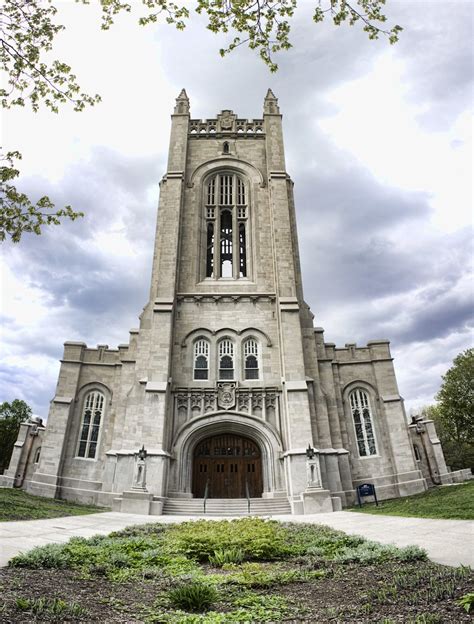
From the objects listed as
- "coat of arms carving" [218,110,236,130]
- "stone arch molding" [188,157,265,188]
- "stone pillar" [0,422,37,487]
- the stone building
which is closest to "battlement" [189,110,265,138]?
"coat of arms carving" [218,110,236,130]

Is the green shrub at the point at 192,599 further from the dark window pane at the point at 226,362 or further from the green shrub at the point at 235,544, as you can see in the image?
the dark window pane at the point at 226,362

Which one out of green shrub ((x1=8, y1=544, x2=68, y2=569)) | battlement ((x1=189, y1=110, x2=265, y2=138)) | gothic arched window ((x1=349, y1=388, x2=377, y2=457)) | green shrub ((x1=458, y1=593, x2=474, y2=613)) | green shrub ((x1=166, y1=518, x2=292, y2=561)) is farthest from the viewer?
battlement ((x1=189, y1=110, x2=265, y2=138))

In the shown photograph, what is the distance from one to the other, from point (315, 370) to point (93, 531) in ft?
50.2

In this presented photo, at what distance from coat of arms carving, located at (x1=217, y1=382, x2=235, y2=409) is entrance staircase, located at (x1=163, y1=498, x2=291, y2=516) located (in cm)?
485

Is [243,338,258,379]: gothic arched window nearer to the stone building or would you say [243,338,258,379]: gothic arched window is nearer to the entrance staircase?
the stone building

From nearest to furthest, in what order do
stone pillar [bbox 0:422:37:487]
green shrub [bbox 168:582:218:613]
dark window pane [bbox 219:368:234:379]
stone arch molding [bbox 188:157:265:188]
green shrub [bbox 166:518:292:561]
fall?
green shrub [bbox 168:582:218:613]
green shrub [bbox 166:518:292:561]
dark window pane [bbox 219:368:234:379]
stone pillar [bbox 0:422:37:487]
stone arch molding [bbox 188:157:265:188]

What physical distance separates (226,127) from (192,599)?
33.1 meters

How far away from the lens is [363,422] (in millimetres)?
23922

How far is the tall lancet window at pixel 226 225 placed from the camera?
27.6 meters

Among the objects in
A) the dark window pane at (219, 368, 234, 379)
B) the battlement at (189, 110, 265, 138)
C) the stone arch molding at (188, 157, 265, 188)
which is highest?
the battlement at (189, 110, 265, 138)

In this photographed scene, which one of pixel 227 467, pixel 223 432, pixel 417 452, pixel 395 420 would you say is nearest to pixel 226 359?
pixel 223 432

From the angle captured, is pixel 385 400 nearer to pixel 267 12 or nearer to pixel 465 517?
pixel 465 517

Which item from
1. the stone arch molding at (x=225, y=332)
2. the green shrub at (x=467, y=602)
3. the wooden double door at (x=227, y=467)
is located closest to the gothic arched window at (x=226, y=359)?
A: the stone arch molding at (x=225, y=332)

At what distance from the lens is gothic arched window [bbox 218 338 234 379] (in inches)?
910
